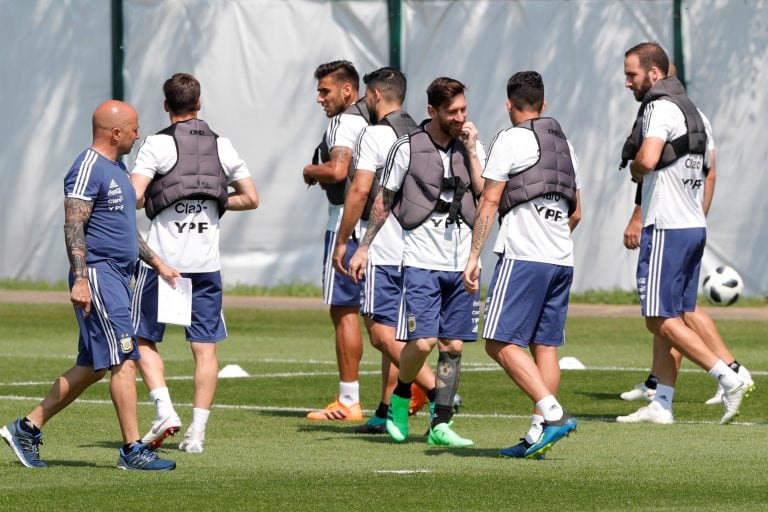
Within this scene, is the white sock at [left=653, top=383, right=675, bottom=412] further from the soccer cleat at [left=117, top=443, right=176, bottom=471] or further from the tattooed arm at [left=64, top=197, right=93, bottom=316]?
the tattooed arm at [left=64, top=197, right=93, bottom=316]

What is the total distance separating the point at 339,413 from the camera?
12.4 metres

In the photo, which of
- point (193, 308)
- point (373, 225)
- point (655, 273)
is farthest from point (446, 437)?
point (655, 273)

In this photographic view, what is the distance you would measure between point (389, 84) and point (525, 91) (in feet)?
5.17

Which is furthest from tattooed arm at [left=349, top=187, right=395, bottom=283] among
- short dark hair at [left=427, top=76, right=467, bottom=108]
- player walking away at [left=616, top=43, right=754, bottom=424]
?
player walking away at [left=616, top=43, right=754, bottom=424]

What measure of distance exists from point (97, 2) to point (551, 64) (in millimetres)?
6747

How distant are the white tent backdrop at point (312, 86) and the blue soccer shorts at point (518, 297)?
14959 mm

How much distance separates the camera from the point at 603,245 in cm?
2512

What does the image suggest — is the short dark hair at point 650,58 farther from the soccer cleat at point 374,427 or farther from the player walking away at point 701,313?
the soccer cleat at point 374,427

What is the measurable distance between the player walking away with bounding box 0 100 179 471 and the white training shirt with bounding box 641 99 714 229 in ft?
12.7

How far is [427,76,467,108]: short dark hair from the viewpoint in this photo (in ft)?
34.1

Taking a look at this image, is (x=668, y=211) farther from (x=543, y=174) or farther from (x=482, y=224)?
(x=482, y=224)

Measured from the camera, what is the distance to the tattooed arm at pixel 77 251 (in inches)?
360

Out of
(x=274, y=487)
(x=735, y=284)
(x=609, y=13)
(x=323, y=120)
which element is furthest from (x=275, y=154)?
(x=274, y=487)

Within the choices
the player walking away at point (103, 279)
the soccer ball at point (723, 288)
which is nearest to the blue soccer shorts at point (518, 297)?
the player walking away at point (103, 279)
